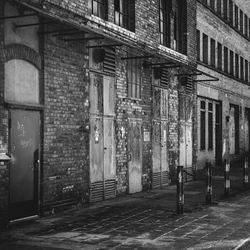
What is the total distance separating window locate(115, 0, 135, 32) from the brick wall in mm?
3012

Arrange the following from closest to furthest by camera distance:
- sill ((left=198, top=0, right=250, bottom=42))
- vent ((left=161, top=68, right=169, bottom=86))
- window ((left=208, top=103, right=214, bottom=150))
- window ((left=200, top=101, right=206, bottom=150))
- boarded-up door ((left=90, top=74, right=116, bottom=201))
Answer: boarded-up door ((left=90, top=74, right=116, bottom=201))
vent ((left=161, top=68, right=169, bottom=86))
window ((left=200, top=101, right=206, bottom=150))
sill ((left=198, top=0, right=250, bottom=42))
window ((left=208, top=103, right=214, bottom=150))

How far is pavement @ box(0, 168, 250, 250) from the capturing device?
25.8ft

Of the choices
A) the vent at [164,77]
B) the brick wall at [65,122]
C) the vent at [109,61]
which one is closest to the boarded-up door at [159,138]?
the vent at [164,77]

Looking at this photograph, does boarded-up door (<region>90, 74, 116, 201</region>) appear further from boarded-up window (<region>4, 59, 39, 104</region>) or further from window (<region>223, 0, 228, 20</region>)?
window (<region>223, 0, 228, 20</region>)

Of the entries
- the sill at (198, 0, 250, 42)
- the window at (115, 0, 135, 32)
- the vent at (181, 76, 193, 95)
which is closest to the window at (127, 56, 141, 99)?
the window at (115, 0, 135, 32)

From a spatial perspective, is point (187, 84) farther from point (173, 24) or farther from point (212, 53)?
point (212, 53)

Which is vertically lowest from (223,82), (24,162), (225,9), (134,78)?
(24,162)

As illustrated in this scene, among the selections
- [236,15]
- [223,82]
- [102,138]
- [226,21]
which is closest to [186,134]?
[102,138]

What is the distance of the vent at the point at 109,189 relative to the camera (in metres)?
13.5

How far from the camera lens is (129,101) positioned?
591 inches

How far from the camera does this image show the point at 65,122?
11594mm

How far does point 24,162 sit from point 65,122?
1.82 meters

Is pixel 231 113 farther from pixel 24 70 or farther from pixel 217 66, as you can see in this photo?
pixel 24 70

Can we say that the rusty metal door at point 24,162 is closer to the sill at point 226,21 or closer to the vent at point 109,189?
the vent at point 109,189
